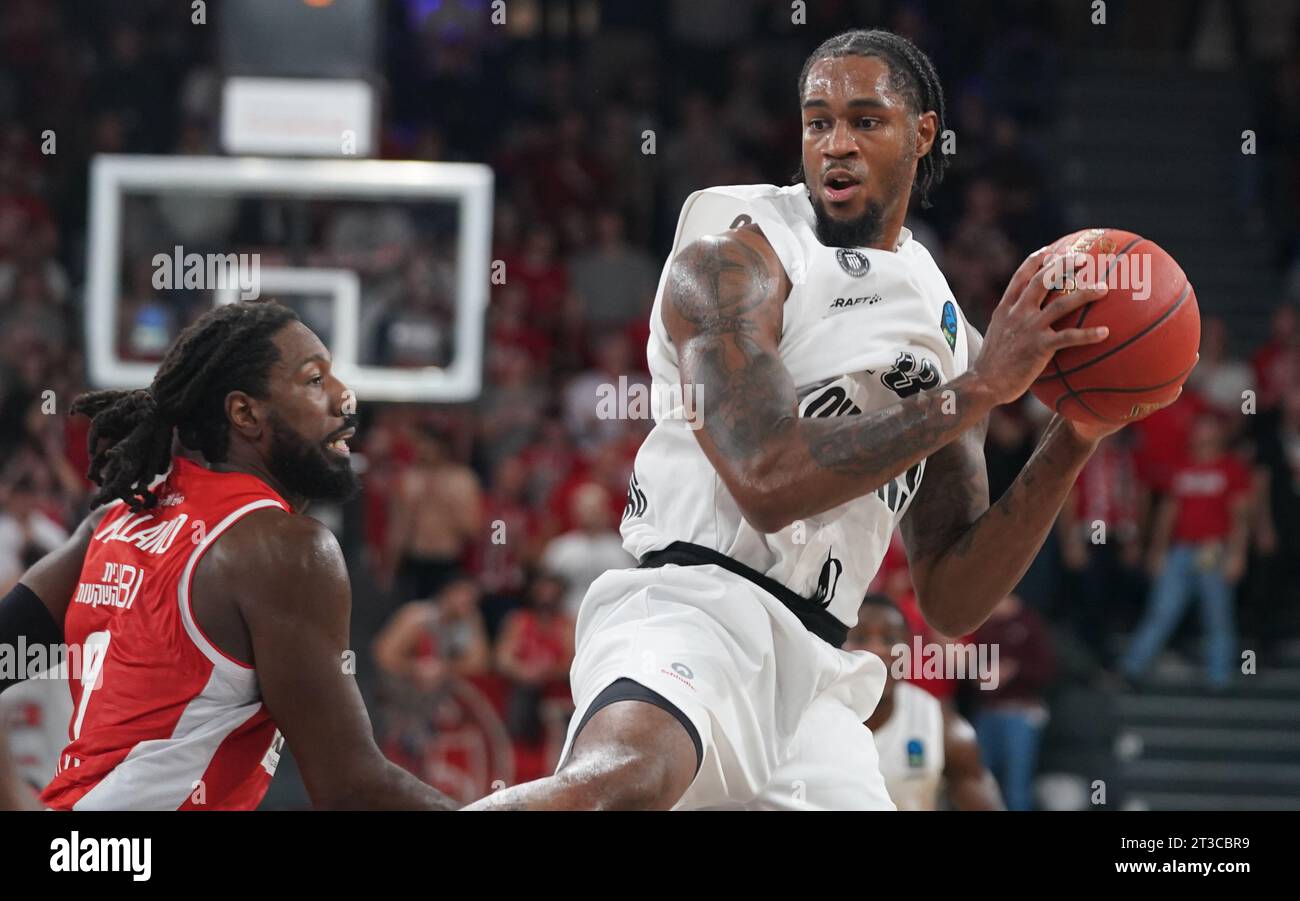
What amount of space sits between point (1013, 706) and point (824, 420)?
6121 millimetres

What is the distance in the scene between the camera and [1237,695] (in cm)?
1002

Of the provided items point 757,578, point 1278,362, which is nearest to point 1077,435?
point 757,578

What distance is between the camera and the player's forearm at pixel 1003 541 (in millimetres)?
3539

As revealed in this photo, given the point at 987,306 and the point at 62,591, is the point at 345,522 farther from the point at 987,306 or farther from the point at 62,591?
the point at 62,591

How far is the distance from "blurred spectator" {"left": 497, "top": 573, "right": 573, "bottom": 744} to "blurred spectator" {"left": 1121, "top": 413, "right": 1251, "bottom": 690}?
11.7 feet

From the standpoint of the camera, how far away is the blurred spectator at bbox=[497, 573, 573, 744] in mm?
8562

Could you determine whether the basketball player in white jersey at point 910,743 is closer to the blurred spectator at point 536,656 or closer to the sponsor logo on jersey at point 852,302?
the sponsor logo on jersey at point 852,302

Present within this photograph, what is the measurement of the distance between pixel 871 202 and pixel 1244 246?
33.1ft

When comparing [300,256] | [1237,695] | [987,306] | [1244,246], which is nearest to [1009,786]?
[1237,695]

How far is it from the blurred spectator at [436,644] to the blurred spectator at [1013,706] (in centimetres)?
267

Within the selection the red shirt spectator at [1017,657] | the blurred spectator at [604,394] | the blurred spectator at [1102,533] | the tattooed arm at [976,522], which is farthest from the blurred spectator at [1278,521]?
the tattooed arm at [976,522]

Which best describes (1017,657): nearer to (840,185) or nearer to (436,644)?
(436,644)

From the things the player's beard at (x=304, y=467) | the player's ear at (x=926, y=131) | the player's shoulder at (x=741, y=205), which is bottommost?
the player's beard at (x=304, y=467)
